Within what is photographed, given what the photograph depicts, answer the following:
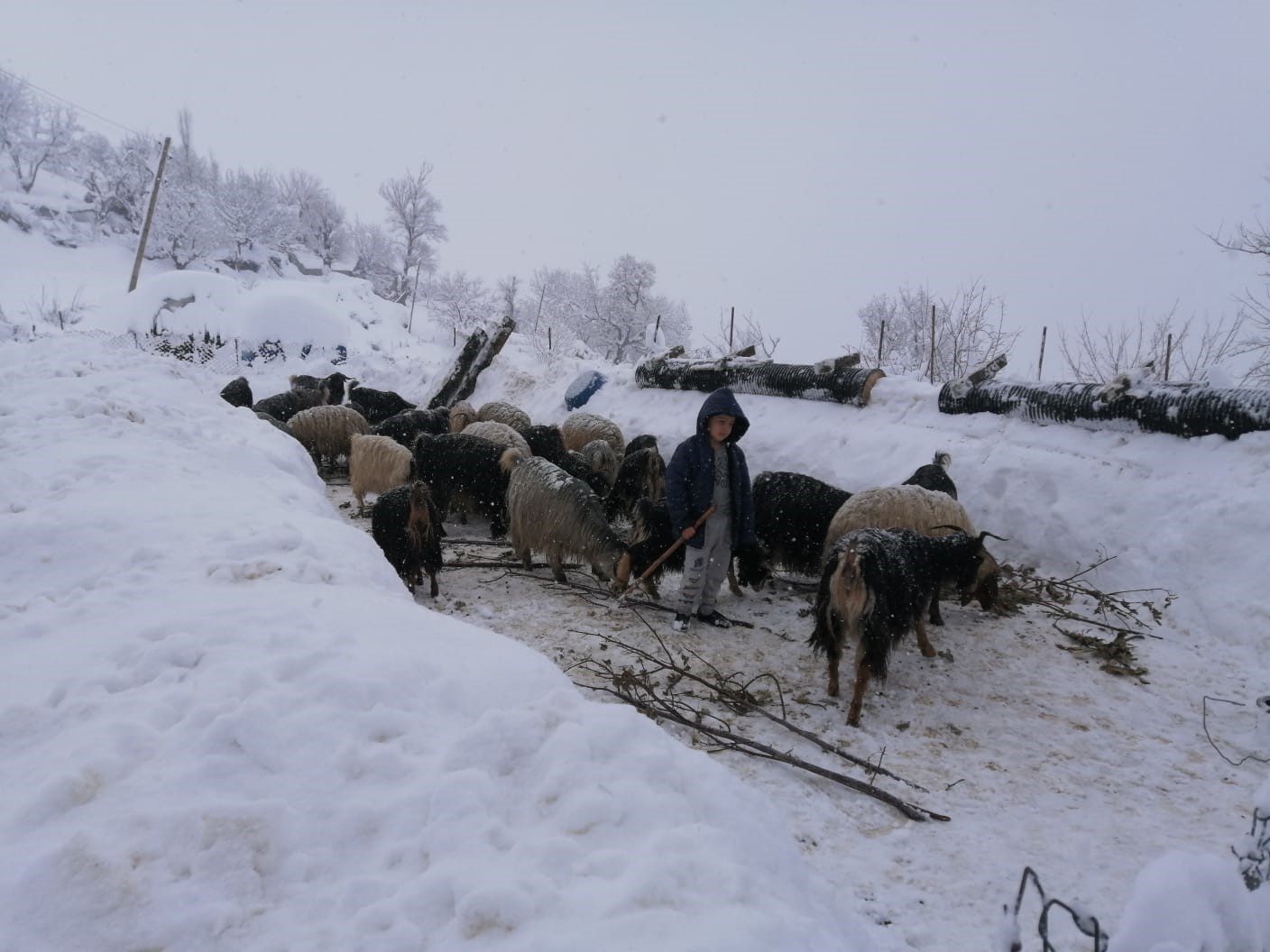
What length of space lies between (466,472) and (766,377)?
494cm

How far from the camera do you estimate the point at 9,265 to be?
1192 inches

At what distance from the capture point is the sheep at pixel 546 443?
372 inches

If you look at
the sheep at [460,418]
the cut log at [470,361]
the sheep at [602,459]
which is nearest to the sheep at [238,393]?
the cut log at [470,361]

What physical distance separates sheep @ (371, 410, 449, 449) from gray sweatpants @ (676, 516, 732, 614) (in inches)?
237

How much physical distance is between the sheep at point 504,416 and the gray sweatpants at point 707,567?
6403 mm

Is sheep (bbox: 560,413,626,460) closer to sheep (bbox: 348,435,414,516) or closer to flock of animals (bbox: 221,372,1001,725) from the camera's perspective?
flock of animals (bbox: 221,372,1001,725)

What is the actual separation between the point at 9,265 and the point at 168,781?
4099 centimetres

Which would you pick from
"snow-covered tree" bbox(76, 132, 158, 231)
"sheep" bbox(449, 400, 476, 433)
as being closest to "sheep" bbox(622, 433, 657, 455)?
"sheep" bbox(449, 400, 476, 433)

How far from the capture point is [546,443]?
952 centimetres

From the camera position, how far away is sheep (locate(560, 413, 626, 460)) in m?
11.0

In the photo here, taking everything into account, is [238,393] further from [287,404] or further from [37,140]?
[37,140]

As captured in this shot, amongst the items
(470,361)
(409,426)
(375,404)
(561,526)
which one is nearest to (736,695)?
(561,526)

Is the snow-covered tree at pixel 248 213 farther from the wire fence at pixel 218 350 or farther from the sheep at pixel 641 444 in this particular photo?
the sheep at pixel 641 444

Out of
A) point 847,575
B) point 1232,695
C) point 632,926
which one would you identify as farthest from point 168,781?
point 1232,695
